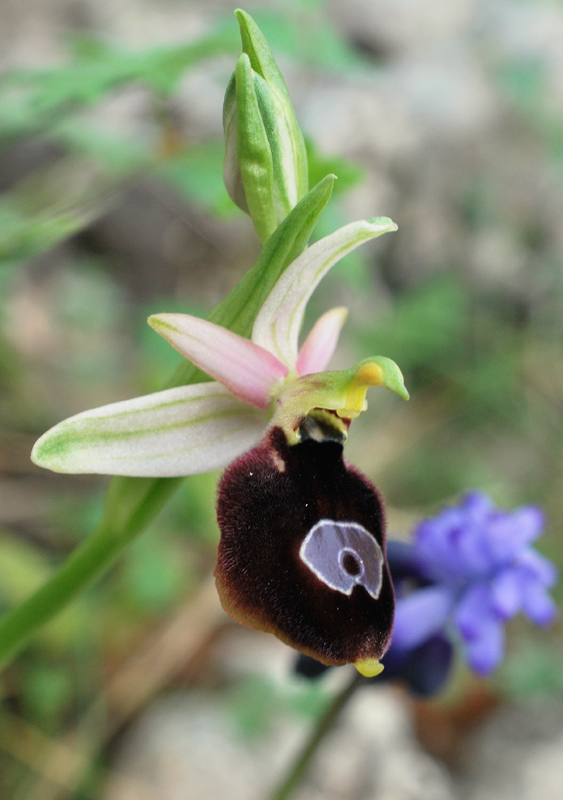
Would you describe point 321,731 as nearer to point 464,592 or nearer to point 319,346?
point 464,592

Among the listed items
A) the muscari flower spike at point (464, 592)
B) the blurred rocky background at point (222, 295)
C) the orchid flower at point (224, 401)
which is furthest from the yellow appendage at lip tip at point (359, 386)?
the blurred rocky background at point (222, 295)

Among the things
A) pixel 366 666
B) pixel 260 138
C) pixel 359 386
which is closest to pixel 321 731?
pixel 366 666

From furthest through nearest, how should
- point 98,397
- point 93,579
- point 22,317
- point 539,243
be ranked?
1. point 539,243
2. point 22,317
3. point 98,397
4. point 93,579

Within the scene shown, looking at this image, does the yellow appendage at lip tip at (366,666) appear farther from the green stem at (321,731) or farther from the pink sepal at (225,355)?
the green stem at (321,731)

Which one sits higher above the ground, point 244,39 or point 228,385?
point 244,39

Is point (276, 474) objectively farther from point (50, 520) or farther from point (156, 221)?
point (156, 221)

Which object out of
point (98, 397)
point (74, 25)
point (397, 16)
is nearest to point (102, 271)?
point (98, 397)
